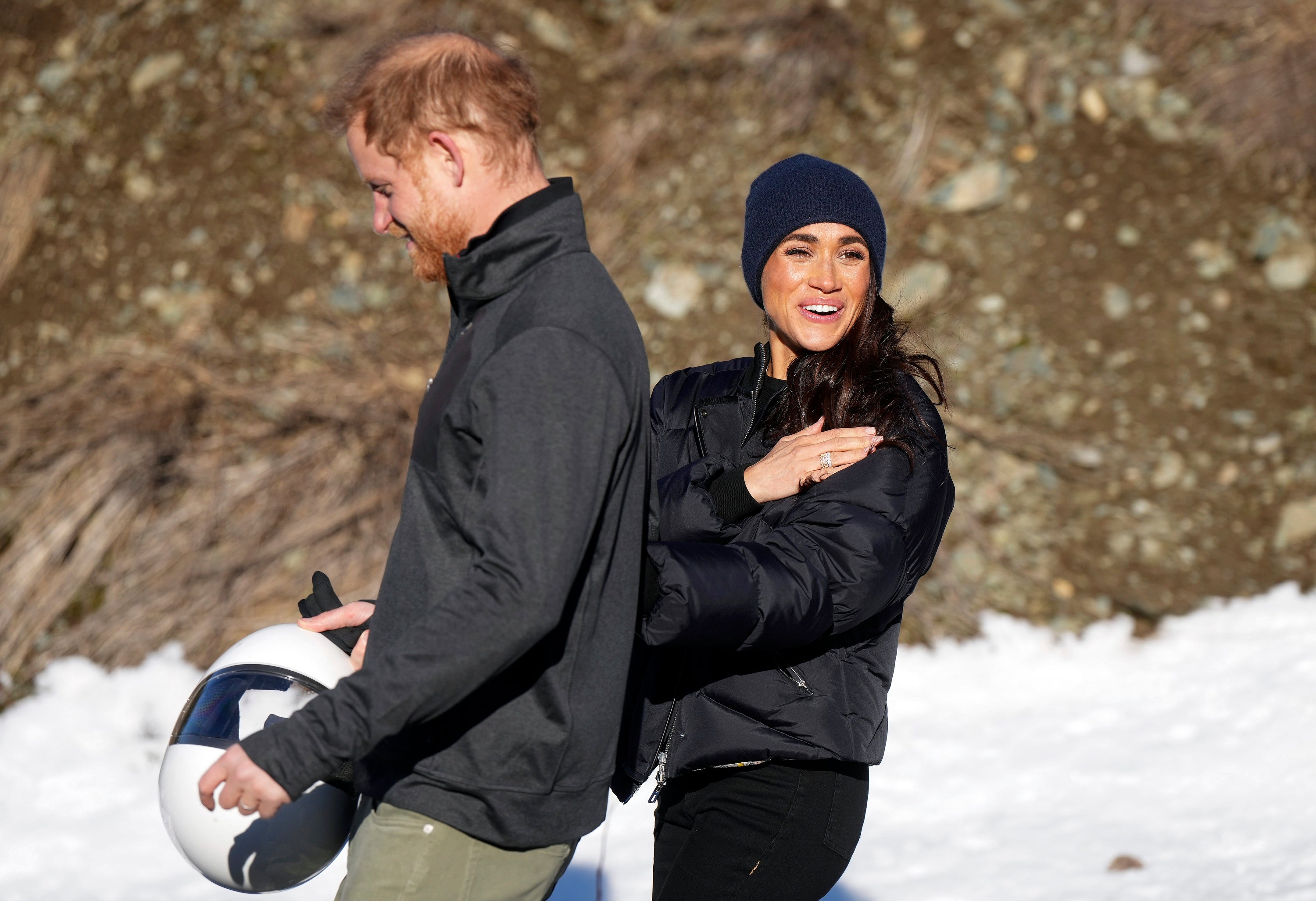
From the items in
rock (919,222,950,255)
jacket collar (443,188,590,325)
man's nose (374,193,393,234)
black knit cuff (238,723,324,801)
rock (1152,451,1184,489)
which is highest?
man's nose (374,193,393,234)

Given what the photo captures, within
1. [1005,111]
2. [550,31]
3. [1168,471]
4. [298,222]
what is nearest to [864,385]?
[1168,471]

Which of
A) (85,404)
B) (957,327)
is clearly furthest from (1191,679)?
(85,404)

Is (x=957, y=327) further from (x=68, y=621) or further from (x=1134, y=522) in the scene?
(x=68, y=621)

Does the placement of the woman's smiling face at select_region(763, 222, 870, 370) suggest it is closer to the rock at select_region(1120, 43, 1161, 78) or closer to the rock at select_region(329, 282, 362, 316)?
the rock at select_region(329, 282, 362, 316)

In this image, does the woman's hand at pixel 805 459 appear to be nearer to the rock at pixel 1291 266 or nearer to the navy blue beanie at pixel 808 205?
the navy blue beanie at pixel 808 205

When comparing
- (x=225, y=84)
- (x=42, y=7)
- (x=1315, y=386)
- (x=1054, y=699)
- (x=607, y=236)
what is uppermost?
(x=42, y=7)

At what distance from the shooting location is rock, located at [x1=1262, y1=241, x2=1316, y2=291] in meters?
5.41

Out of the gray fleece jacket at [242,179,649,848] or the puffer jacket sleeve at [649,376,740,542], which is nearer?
the gray fleece jacket at [242,179,649,848]

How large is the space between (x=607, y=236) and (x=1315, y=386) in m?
3.44

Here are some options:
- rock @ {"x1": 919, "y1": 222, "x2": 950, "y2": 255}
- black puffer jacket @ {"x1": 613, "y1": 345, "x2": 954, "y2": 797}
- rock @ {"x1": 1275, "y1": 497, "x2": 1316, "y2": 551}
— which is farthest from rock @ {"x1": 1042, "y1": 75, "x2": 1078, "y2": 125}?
black puffer jacket @ {"x1": 613, "y1": 345, "x2": 954, "y2": 797}

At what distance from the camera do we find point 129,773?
14.1 ft

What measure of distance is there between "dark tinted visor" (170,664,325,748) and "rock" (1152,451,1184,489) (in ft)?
14.1

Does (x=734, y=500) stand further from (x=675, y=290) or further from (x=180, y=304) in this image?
(x=180, y=304)

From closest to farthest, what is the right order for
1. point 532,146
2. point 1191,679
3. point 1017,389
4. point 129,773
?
point 532,146, point 129,773, point 1191,679, point 1017,389
